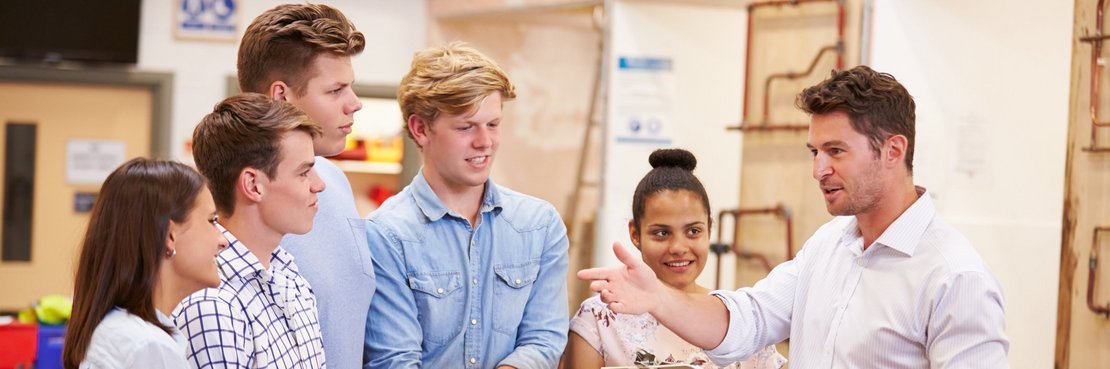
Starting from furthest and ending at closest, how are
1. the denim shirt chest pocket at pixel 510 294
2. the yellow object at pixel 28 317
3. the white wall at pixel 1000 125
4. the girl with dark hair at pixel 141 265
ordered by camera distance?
the yellow object at pixel 28 317 → the white wall at pixel 1000 125 → the denim shirt chest pocket at pixel 510 294 → the girl with dark hair at pixel 141 265

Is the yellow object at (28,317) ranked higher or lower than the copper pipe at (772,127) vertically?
lower

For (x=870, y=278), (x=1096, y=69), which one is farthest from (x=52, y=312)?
(x=1096, y=69)

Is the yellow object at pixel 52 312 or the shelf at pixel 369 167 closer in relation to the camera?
the yellow object at pixel 52 312

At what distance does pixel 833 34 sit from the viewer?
489cm

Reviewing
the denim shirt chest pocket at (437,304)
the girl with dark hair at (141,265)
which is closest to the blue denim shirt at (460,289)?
the denim shirt chest pocket at (437,304)

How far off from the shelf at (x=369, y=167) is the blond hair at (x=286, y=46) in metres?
5.22

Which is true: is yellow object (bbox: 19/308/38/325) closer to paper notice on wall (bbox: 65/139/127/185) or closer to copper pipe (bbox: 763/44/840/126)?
paper notice on wall (bbox: 65/139/127/185)

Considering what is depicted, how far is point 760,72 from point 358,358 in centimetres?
334

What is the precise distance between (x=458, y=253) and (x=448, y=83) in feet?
1.17

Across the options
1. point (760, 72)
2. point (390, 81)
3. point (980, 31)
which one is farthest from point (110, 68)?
point (980, 31)

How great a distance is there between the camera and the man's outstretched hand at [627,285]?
2186mm

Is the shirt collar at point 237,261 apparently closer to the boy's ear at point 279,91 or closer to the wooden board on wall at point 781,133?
the boy's ear at point 279,91

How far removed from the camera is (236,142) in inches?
80.4

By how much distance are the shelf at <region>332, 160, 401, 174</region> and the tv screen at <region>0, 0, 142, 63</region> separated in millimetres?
1551
